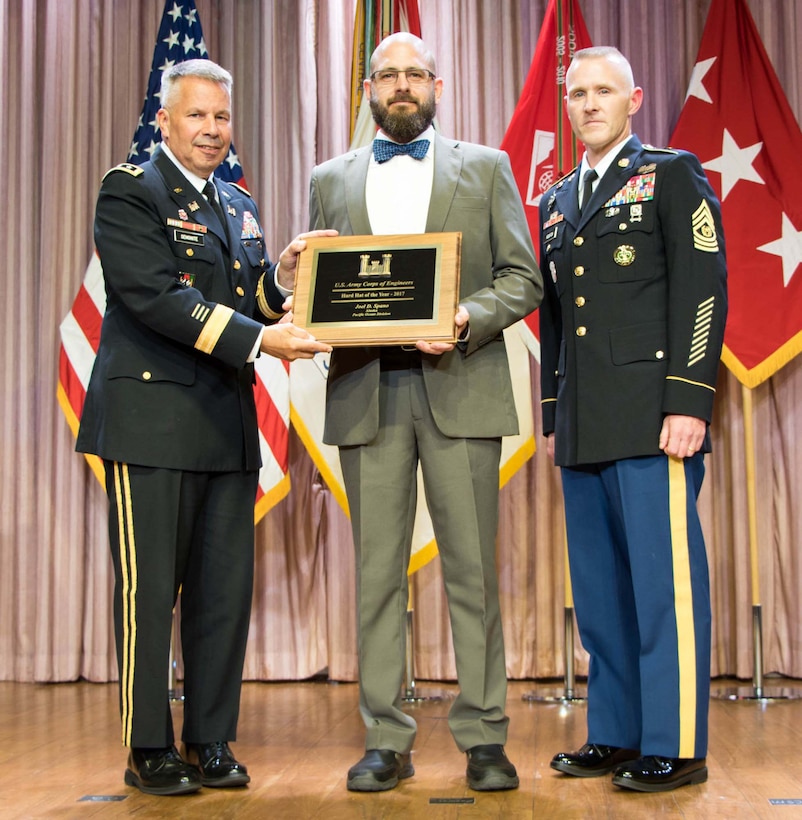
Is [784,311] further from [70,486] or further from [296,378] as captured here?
[70,486]

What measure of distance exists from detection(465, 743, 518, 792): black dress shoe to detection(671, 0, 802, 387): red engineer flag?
2.15 metres

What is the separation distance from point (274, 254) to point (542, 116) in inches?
51.0

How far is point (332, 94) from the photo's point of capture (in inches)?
177

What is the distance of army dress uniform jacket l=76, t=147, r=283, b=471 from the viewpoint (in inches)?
102

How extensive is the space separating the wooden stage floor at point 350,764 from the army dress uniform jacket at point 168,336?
0.82 meters

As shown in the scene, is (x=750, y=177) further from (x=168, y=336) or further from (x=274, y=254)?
(x=168, y=336)

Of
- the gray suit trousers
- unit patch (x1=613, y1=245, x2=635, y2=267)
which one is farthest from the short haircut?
unit patch (x1=613, y1=245, x2=635, y2=267)

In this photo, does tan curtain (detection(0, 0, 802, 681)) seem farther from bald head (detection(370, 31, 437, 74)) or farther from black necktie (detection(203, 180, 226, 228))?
bald head (detection(370, 31, 437, 74))

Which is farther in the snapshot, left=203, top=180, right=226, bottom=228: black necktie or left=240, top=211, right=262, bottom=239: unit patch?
left=240, top=211, right=262, bottom=239: unit patch

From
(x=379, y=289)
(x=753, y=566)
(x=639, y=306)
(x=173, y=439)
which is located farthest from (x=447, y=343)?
(x=753, y=566)

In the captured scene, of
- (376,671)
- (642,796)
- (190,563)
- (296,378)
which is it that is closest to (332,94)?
(296,378)

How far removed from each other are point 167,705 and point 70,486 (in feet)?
7.06

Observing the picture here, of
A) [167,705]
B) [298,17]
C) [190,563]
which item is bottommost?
[167,705]

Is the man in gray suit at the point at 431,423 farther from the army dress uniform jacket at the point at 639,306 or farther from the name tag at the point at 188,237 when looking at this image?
the name tag at the point at 188,237
